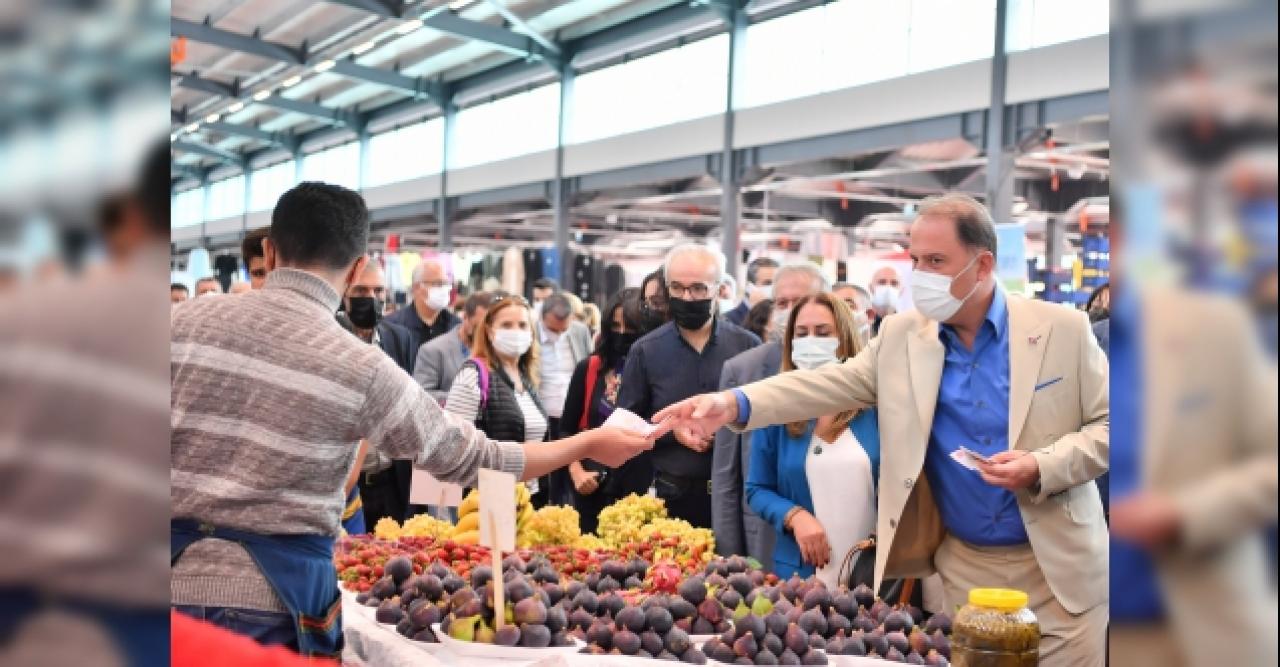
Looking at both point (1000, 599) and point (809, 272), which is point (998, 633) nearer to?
point (1000, 599)

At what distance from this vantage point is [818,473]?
347cm

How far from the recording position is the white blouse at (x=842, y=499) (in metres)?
3.42

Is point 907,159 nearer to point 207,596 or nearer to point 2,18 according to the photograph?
point 207,596

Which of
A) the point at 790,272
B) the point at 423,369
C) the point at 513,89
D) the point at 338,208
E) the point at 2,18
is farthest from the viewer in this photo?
the point at 513,89

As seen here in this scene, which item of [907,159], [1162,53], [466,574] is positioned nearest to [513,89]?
[907,159]

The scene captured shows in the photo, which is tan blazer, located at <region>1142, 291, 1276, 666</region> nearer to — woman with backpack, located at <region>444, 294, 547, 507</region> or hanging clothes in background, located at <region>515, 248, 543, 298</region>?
woman with backpack, located at <region>444, 294, 547, 507</region>

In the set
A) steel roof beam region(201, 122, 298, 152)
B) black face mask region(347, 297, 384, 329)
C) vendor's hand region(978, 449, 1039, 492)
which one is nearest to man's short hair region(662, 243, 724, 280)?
black face mask region(347, 297, 384, 329)

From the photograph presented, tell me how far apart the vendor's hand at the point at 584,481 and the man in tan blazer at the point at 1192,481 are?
4259 mm

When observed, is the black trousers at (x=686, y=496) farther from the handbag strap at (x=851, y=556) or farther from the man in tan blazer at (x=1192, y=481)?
the man in tan blazer at (x=1192, y=481)

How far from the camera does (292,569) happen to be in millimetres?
2082

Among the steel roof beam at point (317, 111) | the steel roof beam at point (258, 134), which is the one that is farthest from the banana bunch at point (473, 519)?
the steel roof beam at point (258, 134)

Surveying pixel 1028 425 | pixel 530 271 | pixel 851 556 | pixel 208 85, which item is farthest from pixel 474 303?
pixel 208 85

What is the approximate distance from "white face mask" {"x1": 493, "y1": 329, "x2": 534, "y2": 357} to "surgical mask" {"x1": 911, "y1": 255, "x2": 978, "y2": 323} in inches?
105

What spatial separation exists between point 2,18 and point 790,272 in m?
4.50
